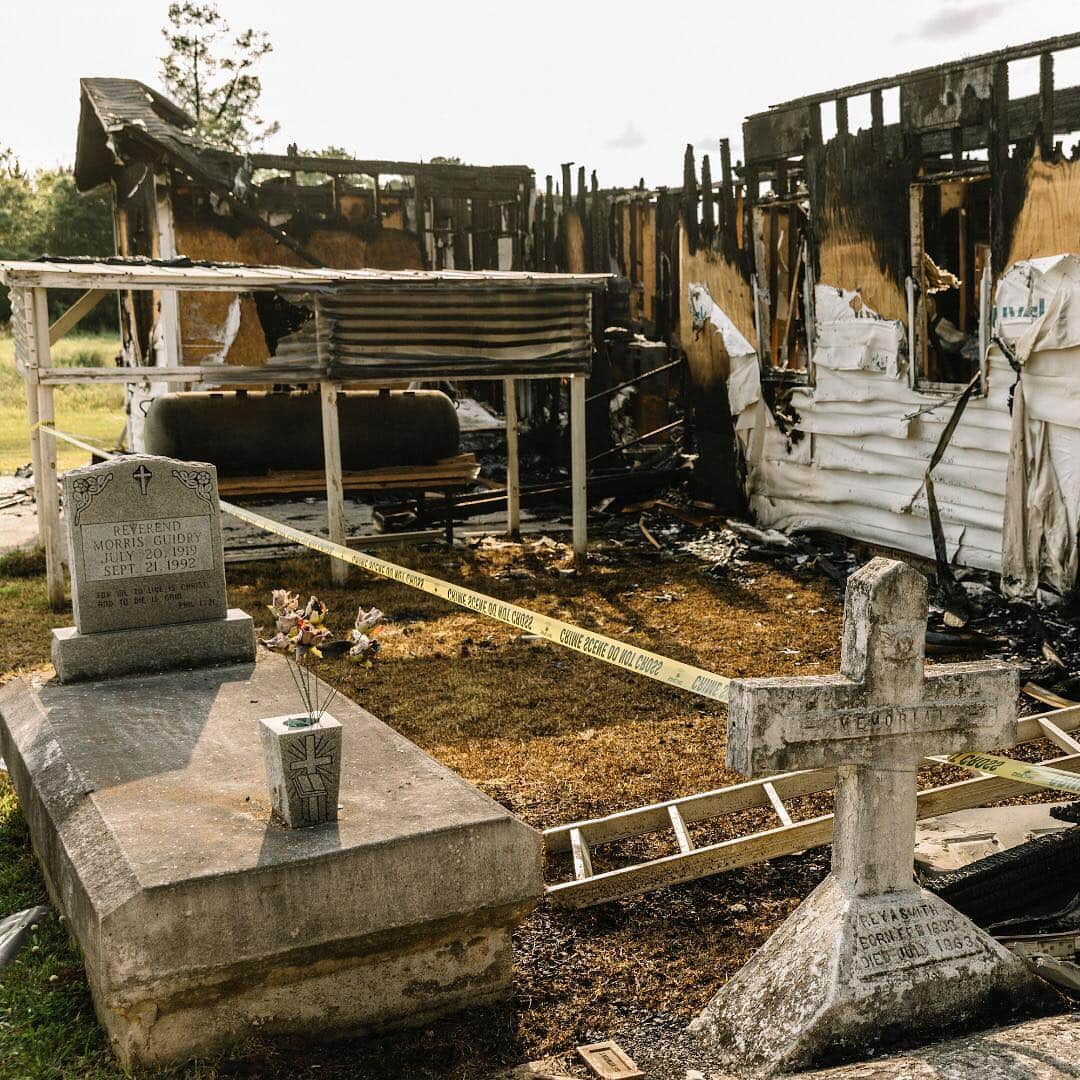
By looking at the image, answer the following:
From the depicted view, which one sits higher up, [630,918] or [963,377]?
[963,377]

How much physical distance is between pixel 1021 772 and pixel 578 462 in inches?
324

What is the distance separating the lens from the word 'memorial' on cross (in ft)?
12.3

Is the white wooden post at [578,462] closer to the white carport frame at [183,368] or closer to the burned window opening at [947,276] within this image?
the white carport frame at [183,368]

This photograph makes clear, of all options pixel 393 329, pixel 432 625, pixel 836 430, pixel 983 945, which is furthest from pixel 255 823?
pixel 836 430

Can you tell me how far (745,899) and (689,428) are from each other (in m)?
10.1

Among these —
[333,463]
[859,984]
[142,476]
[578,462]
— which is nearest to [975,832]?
[859,984]

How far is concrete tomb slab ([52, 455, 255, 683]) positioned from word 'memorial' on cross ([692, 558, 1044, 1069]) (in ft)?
12.2

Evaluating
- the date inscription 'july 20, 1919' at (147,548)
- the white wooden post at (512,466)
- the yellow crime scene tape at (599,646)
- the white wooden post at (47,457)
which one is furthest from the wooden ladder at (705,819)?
the white wooden post at (512,466)

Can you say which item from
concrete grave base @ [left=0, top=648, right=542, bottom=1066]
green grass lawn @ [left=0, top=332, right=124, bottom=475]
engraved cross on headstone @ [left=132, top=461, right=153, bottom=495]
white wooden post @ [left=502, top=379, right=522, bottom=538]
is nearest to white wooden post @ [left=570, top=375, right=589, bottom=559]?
white wooden post @ [left=502, top=379, right=522, bottom=538]

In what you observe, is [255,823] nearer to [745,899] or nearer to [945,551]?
[745,899]

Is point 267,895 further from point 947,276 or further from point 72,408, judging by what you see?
point 72,408

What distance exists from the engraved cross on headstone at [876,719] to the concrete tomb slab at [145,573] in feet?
12.4

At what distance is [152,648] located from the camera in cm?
665

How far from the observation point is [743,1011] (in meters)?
4.02
